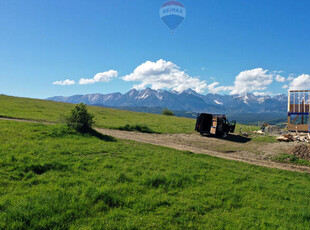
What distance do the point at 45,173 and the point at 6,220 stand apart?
349cm

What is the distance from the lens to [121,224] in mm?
6230

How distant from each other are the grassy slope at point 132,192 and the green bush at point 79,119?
211 inches

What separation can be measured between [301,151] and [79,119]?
21.5 m

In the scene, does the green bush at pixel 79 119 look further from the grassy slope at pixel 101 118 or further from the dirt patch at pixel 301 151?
the dirt patch at pixel 301 151

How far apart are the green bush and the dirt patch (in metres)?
20.0

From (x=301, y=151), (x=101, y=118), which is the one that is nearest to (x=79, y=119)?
(x=301, y=151)

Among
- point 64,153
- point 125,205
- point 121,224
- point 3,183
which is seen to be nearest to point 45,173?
point 3,183

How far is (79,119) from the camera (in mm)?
18781

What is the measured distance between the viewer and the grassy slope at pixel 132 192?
646cm

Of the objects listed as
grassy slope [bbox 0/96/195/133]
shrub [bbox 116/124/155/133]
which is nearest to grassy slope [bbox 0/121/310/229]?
shrub [bbox 116/124/155/133]

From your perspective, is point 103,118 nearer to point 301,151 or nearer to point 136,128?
point 136,128

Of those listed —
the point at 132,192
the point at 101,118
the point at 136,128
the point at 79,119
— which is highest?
the point at 79,119

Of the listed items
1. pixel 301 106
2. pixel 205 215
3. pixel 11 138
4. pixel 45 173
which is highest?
pixel 301 106

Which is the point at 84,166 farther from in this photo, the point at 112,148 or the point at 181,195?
the point at 181,195
